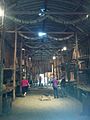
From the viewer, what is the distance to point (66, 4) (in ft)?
61.7

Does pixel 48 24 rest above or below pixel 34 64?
above

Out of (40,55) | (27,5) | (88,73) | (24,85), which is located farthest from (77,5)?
(40,55)

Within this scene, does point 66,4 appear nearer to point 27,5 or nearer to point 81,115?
point 27,5

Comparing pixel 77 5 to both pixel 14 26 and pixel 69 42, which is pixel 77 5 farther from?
pixel 69 42

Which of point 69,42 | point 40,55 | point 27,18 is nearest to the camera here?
point 27,18

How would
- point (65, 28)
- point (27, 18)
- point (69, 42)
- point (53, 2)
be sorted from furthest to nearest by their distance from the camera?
point (69, 42) → point (65, 28) → point (27, 18) → point (53, 2)

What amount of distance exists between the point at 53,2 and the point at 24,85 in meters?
8.87

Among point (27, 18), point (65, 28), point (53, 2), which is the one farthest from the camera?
point (65, 28)

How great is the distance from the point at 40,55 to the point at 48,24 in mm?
21331

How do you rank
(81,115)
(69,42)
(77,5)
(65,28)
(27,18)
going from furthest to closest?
(69,42), (65,28), (27,18), (77,5), (81,115)

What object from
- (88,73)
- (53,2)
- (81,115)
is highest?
(53,2)

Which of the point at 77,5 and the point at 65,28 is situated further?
the point at 65,28

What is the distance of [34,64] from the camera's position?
156 ft

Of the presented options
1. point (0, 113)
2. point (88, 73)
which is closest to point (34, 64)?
point (88, 73)
